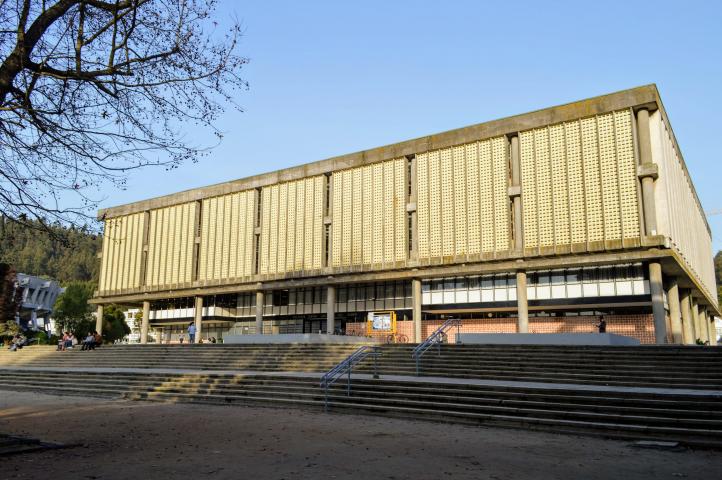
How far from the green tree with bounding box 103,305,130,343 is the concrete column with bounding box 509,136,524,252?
42.1m

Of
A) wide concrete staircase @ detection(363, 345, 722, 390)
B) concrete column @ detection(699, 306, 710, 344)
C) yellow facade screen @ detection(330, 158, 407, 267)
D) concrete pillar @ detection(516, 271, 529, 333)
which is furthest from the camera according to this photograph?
concrete column @ detection(699, 306, 710, 344)

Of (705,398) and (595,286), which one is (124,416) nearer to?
(705,398)

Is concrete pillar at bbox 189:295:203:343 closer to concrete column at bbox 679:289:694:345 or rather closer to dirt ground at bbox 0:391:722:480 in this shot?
dirt ground at bbox 0:391:722:480

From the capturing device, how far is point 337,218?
3756 cm

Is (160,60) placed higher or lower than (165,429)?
higher

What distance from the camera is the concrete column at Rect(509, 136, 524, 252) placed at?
30531mm

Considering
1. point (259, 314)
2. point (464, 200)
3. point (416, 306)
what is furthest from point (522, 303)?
point (259, 314)

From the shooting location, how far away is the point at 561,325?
32000 millimetres

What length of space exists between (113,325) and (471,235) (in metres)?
42.9

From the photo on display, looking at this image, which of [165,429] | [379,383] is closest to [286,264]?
[379,383]

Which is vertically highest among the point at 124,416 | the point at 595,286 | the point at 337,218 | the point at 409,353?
the point at 337,218

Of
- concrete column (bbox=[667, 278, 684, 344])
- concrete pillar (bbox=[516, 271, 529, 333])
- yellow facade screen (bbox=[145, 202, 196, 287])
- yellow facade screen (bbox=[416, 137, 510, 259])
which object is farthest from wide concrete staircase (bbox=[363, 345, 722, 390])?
yellow facade screen (bbox=[145, 202, 196, 287])

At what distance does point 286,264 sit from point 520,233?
16635 mm

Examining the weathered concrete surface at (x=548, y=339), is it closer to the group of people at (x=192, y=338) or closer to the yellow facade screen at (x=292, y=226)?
the yellow facade screen at (x=292, y=226)
